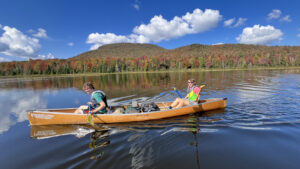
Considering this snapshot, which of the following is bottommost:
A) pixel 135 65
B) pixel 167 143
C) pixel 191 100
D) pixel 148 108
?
pixel 167 143

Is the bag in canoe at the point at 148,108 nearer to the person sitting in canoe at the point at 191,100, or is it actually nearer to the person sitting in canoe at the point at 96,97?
the person sitting in canoe at the point at 191,100

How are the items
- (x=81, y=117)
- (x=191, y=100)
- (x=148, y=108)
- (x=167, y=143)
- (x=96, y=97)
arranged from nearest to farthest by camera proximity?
(x=167, y=143) → (x=96, y=97) → (x=81, y=117) → (x=148, y=108) → (x=191, y=100)

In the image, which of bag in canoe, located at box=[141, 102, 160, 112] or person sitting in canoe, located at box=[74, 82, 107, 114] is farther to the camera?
bag in canoe, located at box=[141, 102, 160, 112]

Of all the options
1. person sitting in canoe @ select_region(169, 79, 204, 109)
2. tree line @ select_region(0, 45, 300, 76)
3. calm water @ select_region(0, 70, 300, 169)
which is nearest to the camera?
calm water @ select_region(0, 70, 300, 169)

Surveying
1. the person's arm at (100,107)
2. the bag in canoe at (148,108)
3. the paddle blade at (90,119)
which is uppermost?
the person's arm at (100,107)

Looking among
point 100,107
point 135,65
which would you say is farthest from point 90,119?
point 135,65

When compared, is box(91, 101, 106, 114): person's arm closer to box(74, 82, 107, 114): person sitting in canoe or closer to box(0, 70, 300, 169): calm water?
box(74, 82, 107, 114): person sitting in canoe

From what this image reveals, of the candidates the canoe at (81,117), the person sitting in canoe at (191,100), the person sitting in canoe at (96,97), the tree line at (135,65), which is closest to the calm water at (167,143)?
the canoe at (81,117)

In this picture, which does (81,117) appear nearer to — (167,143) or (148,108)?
(148,108)

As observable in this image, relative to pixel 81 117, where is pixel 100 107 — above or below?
above

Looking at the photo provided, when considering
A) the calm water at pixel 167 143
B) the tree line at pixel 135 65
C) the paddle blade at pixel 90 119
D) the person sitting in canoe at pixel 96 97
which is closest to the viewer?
the calm water at pixel 167 143

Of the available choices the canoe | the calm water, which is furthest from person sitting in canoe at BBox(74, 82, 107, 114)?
the calm water

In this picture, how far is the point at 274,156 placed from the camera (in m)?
4.35

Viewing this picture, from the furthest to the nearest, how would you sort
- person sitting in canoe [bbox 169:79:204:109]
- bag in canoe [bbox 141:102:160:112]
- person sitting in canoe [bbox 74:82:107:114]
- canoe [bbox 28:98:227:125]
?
person sitting in canoe [bbox 169:79:204:109]
bag in canoe [bbox 141:102:160:112]
canoe [bbox 28:98:227:125]
person sitting in canoe [bbox 74:82:107:114]
